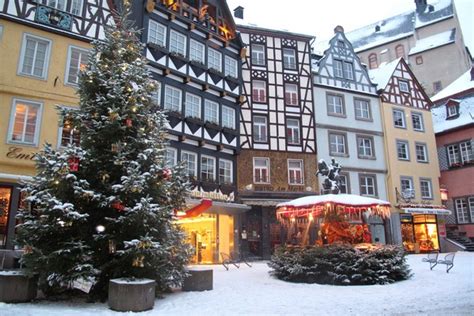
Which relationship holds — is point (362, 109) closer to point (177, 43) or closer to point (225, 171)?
point (225, 171)

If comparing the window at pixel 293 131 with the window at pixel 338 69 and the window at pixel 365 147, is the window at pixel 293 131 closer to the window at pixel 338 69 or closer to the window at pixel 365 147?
the window at pixel 365 147

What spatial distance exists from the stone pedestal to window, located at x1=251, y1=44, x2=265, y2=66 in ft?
55.2

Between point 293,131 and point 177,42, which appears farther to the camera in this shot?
point 293,131

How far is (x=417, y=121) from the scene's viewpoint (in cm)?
2905

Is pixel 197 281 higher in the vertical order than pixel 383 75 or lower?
lower

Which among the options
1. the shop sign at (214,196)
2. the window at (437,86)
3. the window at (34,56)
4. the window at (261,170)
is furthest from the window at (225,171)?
the window at (437,86)

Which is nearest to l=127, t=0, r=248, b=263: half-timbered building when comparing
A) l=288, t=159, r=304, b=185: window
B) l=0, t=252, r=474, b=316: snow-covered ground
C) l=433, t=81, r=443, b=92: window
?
l=288, t=159, r=304, b=185: window

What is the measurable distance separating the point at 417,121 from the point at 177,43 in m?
18.4

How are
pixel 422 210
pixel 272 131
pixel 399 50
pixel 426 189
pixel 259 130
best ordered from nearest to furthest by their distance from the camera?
pixel 259 130, pixel 272 131, pixel 422 210, pixel 426 189, pixel 399 50

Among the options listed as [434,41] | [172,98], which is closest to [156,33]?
[172,98]

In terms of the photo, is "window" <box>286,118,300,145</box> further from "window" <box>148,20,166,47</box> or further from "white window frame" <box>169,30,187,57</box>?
"window" <box>148,20,166,47</box>

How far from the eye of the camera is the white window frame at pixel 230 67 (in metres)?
22.8

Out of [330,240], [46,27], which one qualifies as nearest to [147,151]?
[330,240]

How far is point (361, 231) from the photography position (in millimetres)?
13703
